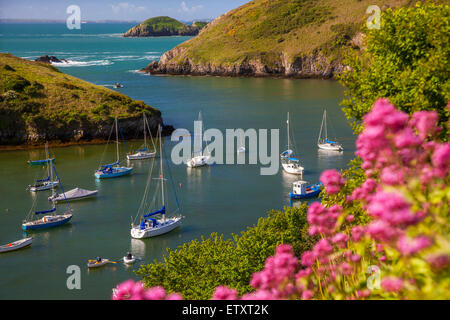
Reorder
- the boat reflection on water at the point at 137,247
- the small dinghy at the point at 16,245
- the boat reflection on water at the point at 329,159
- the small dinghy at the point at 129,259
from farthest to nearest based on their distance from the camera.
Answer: the boat reflection on water at the point at 329,159 < the small dinghy at the point at 16,245 < the boat reflection on water at the point at 137,247 < the small dinghy at the point at 129,259

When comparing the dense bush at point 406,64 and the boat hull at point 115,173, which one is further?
the boat hull at point 115,173

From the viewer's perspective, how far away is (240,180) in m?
44.4

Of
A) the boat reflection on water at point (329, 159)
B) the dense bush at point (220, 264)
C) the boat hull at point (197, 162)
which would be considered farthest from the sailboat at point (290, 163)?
the dense bush at point (220, 264)

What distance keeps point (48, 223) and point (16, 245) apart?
408cm

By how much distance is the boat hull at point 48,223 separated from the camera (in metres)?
33.7

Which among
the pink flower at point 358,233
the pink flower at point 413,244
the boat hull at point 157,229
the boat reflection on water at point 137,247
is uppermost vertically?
the pink flower at point 413,244

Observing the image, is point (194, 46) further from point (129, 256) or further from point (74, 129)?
point (129, 256)

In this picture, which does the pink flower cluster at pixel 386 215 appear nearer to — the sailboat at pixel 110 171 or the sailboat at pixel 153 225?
the sailboat at pixel 153 225

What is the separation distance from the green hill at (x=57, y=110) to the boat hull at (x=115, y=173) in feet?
52.2

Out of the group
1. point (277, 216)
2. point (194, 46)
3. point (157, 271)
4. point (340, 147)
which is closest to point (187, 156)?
point (340, 147)

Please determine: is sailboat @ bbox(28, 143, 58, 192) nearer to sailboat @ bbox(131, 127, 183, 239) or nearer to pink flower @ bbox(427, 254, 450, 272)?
sailboat @ bbox(131, 127, 183, 239)

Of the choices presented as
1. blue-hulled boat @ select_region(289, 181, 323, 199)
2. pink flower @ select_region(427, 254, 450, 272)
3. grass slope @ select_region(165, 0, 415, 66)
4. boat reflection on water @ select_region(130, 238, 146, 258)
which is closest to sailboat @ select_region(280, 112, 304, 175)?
blue-hulled boat @ select_region(289, 181, 323, 199)

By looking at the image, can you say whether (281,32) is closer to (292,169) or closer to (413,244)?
(292,169)

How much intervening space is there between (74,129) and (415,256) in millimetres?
61816
